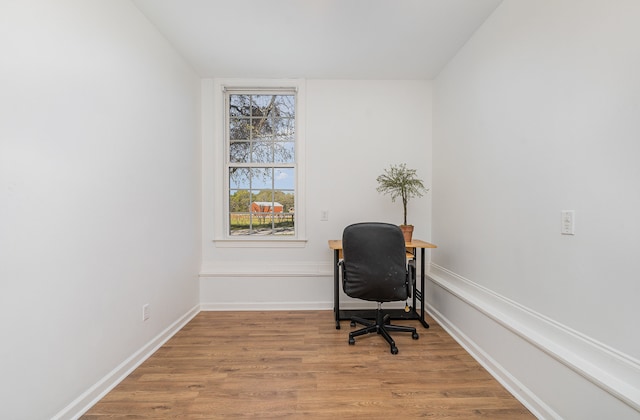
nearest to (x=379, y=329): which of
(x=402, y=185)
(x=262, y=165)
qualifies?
(x=402, y=185)

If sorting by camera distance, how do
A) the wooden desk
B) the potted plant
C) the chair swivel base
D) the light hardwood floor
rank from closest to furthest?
the light hardwood floor < the chair swivel base < the wooden desk < the potted plant

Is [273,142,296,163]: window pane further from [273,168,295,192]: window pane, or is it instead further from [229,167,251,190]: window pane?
[229,167,251,190]: window pane

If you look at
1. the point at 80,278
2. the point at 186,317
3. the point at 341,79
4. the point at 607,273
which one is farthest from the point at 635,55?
the point at 186,317

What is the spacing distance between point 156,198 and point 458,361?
2.79 m

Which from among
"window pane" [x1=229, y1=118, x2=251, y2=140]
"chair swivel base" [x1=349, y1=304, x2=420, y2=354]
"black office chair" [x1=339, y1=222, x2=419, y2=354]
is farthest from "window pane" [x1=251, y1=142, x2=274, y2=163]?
"chair swivel base" [x1=349, y1=304, x2=420, y2=354]

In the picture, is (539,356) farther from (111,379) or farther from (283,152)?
(283,152)

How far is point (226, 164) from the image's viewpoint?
3240 millimetres

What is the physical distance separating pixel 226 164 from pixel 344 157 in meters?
1.44

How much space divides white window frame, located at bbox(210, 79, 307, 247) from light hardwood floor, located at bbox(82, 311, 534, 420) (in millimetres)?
1029

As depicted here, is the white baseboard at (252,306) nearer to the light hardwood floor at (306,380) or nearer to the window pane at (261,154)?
the light hardwood floor at (306,380)

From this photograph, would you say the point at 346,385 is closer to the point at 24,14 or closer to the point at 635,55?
the point at 635,55

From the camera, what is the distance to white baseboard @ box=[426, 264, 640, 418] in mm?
1169

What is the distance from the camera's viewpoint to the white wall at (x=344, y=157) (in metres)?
3.20

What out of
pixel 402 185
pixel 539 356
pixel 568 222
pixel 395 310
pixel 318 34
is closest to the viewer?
pixel 568 222
